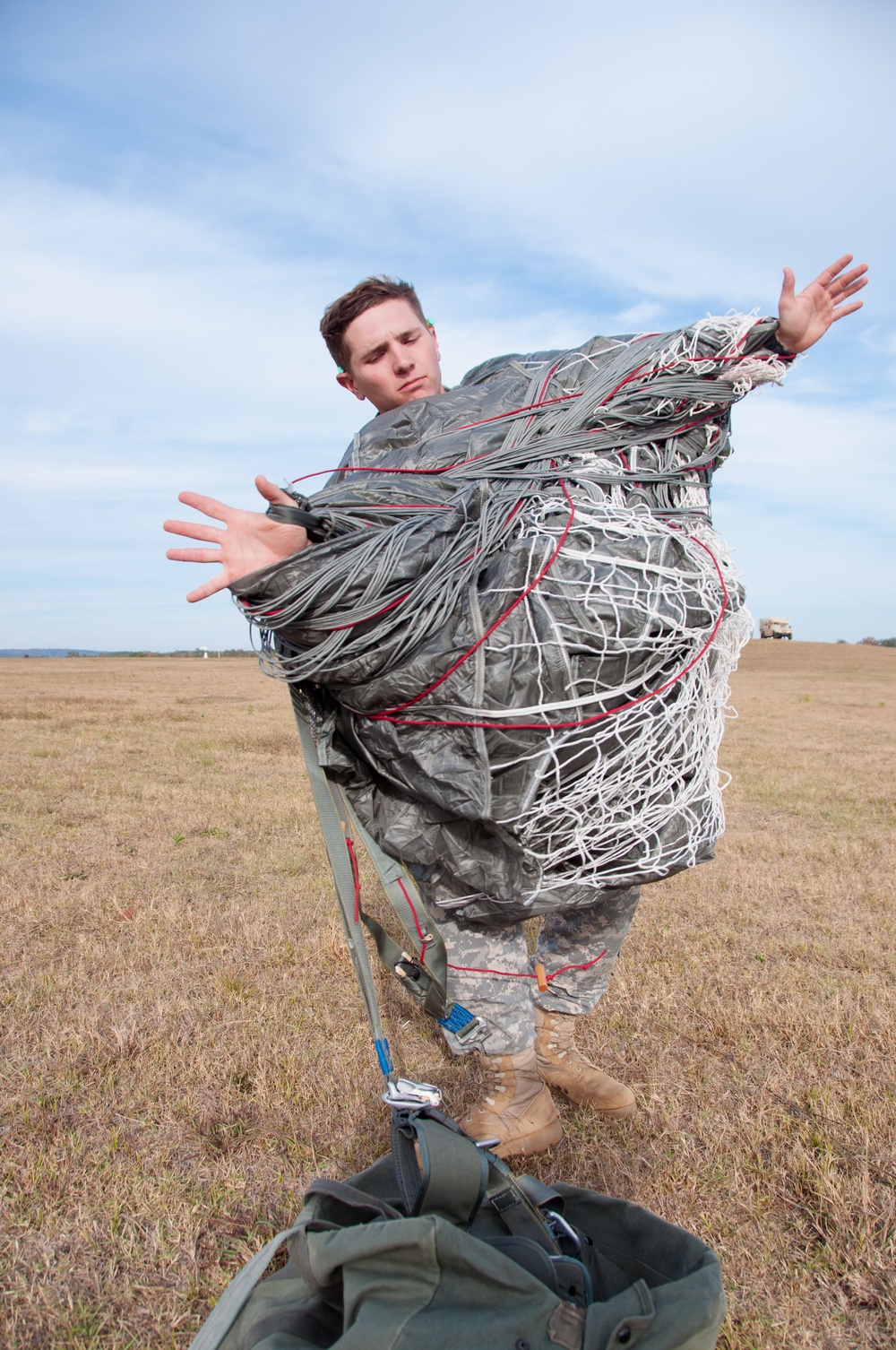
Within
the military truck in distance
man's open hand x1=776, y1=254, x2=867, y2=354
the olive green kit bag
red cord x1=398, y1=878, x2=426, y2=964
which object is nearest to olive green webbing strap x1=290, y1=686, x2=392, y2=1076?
red cord x1=398, y1=878, x2=426, y2=964

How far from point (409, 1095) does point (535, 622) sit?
1017 millimetres

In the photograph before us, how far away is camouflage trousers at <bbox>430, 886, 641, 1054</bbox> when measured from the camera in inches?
93.8

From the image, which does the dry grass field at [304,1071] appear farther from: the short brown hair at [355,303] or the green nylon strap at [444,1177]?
the short brown hair at [355,303]

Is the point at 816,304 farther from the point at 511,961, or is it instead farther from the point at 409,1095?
the point at 409,1095

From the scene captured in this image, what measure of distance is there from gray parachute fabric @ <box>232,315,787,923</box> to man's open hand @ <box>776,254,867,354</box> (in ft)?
0.21

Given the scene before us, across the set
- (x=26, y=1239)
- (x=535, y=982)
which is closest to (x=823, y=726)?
(x=535, y=982)

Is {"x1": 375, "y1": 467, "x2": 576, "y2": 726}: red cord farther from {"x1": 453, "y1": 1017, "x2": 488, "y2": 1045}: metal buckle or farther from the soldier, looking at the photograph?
{"x1": 453, "y1": 1017, "x2": 488, "y2": 1045}: metal buckle

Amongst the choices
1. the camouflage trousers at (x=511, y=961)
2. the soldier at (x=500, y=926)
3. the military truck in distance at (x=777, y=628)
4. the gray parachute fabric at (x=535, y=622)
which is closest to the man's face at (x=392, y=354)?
the soldier at (x=500, y=926)

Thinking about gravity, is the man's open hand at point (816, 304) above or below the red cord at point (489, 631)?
above

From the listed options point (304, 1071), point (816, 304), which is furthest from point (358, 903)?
point (816, 304)

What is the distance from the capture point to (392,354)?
8.66ft

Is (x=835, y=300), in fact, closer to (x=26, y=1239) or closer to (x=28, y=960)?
(x=26, y=1239)

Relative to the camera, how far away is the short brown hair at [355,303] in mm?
2646

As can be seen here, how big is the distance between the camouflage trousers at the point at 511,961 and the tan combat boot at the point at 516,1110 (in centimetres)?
5
